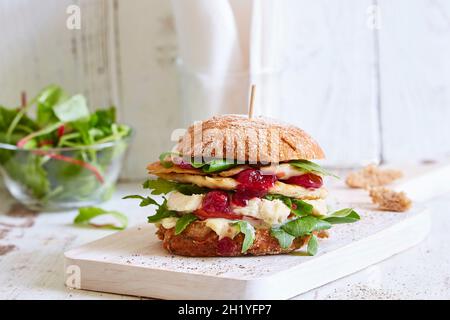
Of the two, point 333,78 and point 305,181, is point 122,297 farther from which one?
point 333,78

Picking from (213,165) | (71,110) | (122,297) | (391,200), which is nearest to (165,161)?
(213,165)

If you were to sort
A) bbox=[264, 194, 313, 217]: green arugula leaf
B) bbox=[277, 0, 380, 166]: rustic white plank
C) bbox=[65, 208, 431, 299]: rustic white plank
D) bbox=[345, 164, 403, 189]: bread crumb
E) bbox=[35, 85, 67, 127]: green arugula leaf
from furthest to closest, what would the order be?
1. bbox=[277, 0, 380, 166]: rustic white plank
2. bbox=[35, 85, 67, 127]: green arugula leaf
3. bbox=[345, 164, 403, 189]: bread crumb
4. bbox=[264, 194, 313, 217]: green arugula leaf
5. bbox=[65, 208, 431, 299]: rustic white plank

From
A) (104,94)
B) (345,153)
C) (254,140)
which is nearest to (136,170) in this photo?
(104,94)

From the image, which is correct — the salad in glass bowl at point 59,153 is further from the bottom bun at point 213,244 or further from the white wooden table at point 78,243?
the bottom bun at point 213,244

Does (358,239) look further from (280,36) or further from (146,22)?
(146,22)

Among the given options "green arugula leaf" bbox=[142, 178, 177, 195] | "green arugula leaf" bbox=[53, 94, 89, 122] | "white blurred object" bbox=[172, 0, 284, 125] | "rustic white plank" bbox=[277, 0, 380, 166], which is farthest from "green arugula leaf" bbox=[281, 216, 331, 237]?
"rustic white plank" bbox=[277, 0, 380, 166]

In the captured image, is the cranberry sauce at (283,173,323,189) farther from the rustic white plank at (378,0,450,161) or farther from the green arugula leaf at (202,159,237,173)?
the rustic white plank at (378,0,450,161)

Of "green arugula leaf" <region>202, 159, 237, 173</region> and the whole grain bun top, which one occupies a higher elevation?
the whole grain bun top
